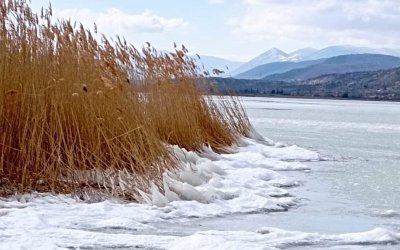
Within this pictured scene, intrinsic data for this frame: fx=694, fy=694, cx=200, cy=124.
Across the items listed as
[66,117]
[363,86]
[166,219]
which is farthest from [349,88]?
[166,219]

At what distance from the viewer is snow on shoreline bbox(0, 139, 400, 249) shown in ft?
11.6

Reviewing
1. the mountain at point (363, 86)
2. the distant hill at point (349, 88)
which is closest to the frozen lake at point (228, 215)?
the distant hill at point (349, 88)

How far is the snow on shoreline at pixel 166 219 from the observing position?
354 centimetres

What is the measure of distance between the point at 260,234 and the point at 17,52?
231 cm

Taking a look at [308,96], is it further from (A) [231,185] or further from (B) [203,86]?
(A) [231,185]

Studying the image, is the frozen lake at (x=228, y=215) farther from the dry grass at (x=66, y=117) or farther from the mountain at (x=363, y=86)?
the mountain at (x=363, y=86)

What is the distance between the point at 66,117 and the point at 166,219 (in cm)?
127

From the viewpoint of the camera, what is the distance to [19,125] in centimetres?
487

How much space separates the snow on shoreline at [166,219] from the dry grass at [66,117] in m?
0.26

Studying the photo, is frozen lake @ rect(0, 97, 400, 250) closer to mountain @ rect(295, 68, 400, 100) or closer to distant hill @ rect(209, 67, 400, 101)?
distant hill @ rect(209, 67, 400, 101)

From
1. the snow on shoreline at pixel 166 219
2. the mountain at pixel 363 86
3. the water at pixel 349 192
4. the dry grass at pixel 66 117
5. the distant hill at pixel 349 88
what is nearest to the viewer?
the snow on shoreline at pixel 166 219

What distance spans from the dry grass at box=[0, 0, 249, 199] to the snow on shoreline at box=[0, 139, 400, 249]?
262 mm

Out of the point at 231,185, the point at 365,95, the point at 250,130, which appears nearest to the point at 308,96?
the point at 365,95

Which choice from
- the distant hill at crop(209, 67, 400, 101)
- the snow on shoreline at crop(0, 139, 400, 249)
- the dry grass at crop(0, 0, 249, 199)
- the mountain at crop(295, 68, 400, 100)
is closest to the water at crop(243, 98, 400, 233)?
the snow on shoreline at crop(0, 139, 400, 249)
